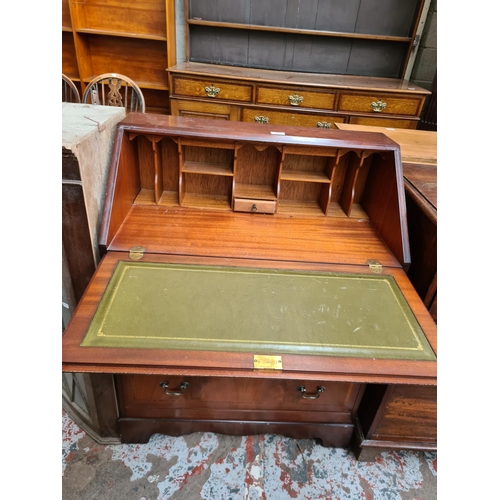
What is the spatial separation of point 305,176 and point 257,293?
607 millimetres

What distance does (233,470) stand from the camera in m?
1.28

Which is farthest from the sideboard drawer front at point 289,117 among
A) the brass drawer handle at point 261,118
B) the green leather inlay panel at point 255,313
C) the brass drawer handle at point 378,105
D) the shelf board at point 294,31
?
Result: the green leather inlay panel at point 255,313

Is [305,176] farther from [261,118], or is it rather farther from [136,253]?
[261,118]

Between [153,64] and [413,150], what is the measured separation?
2.38 meters

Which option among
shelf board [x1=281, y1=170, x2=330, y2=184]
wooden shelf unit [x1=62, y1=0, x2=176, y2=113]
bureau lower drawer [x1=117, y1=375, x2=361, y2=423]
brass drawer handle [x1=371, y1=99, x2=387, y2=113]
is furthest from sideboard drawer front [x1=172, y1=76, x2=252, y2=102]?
bureau lower drawer [x1=117, y1=375, x2=361, y2=423]

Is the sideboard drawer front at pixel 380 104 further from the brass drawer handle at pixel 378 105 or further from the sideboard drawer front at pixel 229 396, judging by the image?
the sideboard drawer front at pixel 229 396

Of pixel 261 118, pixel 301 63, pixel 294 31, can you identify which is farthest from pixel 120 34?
pixel 301 63

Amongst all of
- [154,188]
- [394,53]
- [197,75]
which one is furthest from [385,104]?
[154,188]

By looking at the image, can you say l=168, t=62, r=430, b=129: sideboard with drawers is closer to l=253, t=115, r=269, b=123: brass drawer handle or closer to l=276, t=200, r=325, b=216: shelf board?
l=253, t=115, r=269, b=123: brass drawer handle

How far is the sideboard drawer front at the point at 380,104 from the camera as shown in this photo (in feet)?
9.11

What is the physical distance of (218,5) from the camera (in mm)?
2938

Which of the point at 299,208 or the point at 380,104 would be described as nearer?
the point at 299,208

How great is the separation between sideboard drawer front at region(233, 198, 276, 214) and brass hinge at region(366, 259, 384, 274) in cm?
44

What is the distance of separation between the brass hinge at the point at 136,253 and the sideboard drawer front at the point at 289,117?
2.03 meters
